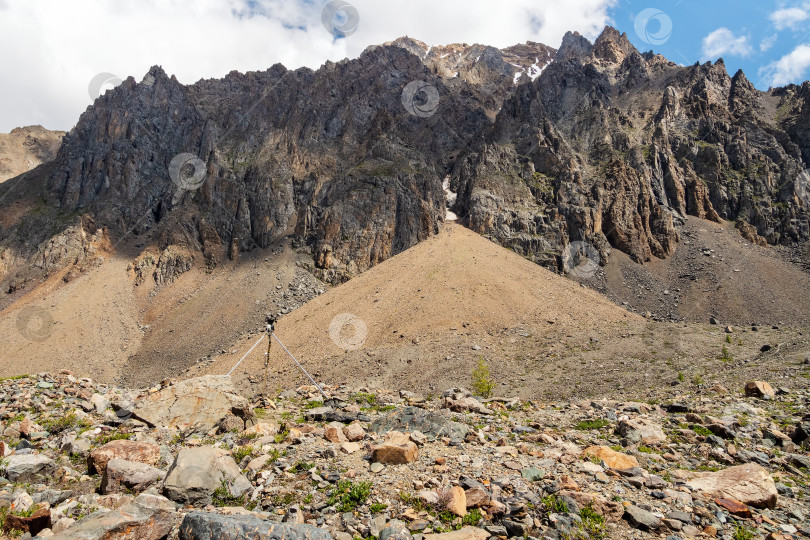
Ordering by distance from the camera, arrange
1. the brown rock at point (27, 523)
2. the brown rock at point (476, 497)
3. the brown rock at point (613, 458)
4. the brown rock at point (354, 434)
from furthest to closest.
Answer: the brown rock at point (354, 434) < the brown rock at point (613, 458) < the brown rock at point (476, 497) < the brown rock at point (27, 523)

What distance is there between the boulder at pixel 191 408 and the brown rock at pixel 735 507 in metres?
12.1

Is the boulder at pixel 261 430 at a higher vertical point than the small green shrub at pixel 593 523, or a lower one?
lower

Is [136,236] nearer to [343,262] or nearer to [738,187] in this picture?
[343,262]

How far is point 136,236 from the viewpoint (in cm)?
8606

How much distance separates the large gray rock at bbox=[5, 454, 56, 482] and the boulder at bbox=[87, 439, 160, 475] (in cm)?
73

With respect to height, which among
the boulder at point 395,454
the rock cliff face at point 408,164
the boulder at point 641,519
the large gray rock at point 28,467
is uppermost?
the rock cliff face at point 408,164

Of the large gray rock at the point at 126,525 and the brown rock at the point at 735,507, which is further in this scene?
the brown rock at the point at 735,507

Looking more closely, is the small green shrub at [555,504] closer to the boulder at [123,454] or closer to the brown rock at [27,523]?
the brown rock at [27,523]

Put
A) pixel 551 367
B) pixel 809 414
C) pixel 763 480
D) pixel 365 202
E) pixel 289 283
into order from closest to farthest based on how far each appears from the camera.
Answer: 1. pixel 763 480
2. pixel 809 414
3. pixel 551 367
4. pixel 289 283
5. pixel 365 202

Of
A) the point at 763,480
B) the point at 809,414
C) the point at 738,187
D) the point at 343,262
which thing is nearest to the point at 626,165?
the point at 738,187

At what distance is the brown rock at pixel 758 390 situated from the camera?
16.0m

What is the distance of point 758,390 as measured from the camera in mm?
16203

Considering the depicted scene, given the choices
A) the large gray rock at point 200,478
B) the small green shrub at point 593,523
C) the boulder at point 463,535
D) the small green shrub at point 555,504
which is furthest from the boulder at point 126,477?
the small green shrub at point 593,523

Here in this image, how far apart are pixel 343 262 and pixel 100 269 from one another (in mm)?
43702
